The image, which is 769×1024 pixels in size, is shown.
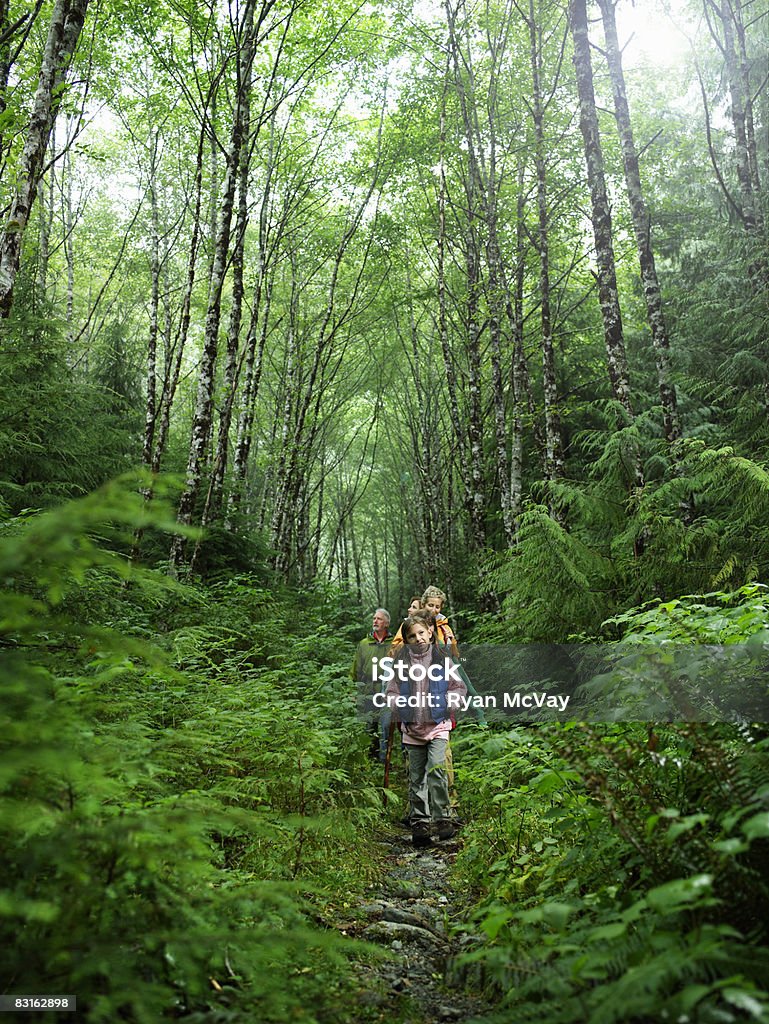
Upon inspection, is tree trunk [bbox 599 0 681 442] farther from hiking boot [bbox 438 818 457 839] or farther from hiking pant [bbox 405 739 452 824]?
hiking boot [bbox 438 818 457 839]

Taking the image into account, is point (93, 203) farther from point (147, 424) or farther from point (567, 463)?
point (567, 463)

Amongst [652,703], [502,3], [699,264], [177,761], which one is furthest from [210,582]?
[502,3]

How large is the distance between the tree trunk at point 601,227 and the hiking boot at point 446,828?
502cm

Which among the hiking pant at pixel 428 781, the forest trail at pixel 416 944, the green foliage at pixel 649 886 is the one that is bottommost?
the forest trail at pixel 416 944

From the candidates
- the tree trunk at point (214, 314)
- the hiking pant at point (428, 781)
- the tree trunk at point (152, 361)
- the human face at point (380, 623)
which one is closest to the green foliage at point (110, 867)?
the hiking pant at point (428, 781)

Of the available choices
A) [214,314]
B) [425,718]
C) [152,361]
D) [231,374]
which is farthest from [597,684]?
[152,361]

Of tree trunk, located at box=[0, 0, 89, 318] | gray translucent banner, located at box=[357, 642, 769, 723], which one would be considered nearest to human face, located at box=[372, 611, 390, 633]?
gray translucent banner, located at box=[357, 642, 769, 723]

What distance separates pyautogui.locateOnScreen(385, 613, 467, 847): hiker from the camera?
5.49 meters

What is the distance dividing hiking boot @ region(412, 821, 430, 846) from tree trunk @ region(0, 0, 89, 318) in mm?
5635

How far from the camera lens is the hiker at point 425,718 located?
5.49 m

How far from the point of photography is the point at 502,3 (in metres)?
13.7

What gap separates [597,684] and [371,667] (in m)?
4.67

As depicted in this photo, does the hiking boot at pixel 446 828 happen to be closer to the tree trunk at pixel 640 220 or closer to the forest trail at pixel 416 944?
the forest trail at pixel 416 944

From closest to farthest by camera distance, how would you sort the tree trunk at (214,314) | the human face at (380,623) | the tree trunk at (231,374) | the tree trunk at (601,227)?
the human face at (380,623), the tree trunk at (601,227), the tree trunk at (214,314), the tree trunk at (231,374)
